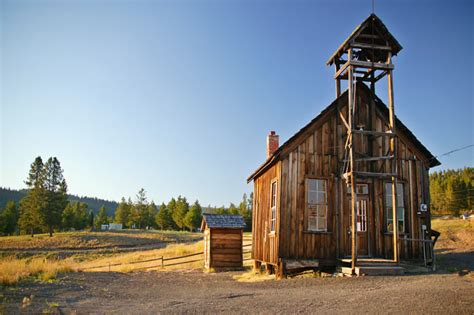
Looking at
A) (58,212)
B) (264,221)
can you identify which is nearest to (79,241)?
(58,212)

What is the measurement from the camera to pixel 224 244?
926 inches

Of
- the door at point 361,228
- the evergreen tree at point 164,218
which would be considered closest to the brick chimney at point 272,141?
the door at point 361,228

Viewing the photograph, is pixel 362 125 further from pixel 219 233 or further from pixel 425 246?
pixel 219 233

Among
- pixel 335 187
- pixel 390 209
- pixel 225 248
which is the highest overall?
pixel 335 187

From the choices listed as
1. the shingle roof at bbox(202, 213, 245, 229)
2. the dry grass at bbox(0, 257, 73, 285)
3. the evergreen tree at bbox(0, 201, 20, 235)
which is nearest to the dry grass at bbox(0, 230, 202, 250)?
the evergreen tree at bbox(0, 201, 20, 235)

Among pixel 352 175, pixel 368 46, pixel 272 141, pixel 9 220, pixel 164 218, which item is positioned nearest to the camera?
pixel 352 175

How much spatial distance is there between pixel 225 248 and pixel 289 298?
14.1 m

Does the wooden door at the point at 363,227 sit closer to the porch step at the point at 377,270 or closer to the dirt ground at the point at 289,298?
the porch step at the point at 377,270

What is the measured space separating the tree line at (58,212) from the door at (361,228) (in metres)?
60.5

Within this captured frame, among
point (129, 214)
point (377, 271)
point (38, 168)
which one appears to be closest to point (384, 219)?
point (377, 271)

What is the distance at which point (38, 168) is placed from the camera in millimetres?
70062

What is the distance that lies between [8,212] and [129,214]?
90.4 ft

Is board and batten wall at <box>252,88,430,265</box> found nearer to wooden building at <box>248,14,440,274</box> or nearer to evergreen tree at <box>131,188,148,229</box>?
wooden building at <box>248,14,440,274</box>

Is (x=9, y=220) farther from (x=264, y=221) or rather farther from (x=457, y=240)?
(x=457, y=240)
